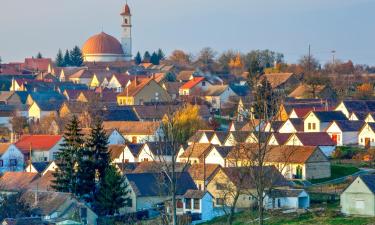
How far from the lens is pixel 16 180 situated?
4597 cm

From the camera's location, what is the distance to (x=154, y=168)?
43.2 meters

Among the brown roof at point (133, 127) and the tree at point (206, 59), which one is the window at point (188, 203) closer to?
the brown roof at point (133, 127)

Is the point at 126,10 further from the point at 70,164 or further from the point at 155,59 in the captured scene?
the point at 70,164

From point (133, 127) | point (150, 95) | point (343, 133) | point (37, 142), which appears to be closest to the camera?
point (343, 133)

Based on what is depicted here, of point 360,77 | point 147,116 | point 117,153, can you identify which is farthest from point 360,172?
point 360,77

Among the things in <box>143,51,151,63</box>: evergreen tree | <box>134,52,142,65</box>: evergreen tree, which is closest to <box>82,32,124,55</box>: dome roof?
<box>134,52,142,65</box>: evergreen tree

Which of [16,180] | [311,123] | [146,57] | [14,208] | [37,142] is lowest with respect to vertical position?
[14,208]

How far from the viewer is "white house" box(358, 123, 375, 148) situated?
168 ft

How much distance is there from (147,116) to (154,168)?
72.2 ft

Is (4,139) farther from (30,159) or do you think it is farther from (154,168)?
(154,168)

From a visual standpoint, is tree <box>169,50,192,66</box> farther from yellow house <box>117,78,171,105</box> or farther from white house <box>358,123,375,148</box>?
white house <box>358,123,375,148</box>

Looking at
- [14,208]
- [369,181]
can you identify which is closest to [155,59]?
[14,208]

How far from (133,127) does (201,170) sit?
15.2 meters

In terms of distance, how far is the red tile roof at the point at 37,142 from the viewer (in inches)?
2143
